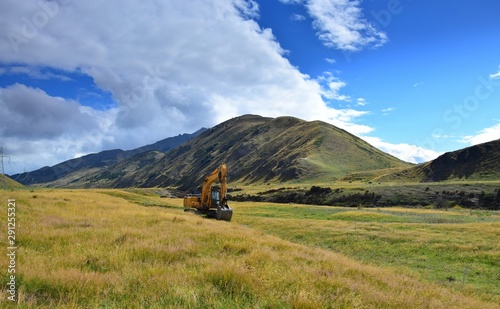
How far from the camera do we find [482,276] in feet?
51.6

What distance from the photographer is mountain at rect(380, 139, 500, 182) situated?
99562 mm

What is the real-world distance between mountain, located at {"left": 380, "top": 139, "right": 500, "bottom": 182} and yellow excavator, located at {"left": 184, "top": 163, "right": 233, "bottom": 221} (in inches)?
3521

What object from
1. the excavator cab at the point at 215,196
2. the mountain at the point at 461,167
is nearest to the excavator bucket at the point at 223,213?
the excavator cab at the point at 215,196

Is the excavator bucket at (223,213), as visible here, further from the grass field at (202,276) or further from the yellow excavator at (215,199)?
the grass field at (202,276)

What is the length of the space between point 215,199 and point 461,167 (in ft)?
337

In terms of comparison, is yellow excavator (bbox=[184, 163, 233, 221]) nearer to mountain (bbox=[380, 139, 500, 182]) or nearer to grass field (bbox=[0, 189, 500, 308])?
grass field (bbox=[0, 189, 500, 308])

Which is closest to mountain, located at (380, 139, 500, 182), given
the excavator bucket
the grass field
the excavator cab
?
the excavator cab

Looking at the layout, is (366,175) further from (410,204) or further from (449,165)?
(410,204)

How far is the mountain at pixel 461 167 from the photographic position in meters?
99.6

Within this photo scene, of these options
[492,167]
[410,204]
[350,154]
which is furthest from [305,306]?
[350,154]

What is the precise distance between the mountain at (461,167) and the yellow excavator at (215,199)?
89.4 meters

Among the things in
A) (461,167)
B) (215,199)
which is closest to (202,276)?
(215,199)

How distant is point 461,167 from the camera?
354 feet

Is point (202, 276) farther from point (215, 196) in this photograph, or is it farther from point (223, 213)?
point (215, 196)
